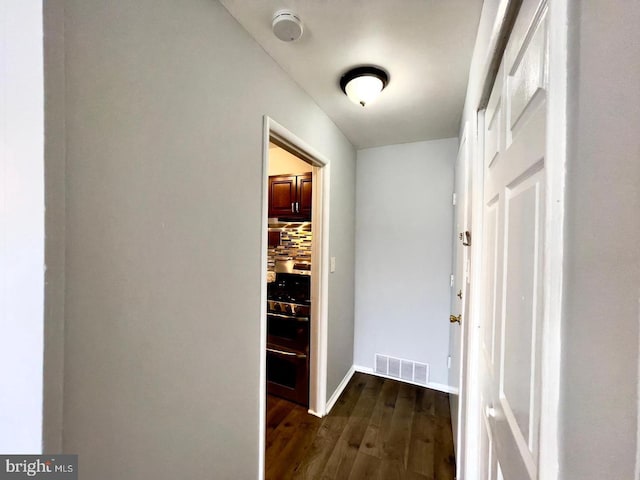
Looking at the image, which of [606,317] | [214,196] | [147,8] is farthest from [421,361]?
[147,8]

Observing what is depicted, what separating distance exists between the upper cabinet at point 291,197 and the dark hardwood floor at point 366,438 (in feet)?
5.50

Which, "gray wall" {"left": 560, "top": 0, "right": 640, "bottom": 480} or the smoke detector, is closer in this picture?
"gray wall" {"left": 560, "top": 0, "right": 640, "bottom": 480}

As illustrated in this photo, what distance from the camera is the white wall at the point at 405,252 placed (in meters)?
2.51

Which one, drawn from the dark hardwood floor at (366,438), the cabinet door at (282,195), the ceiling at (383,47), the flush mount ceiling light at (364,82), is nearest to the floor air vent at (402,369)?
the dark hardwood floor at (366,438)

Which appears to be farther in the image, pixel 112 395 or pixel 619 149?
pixel 112 395

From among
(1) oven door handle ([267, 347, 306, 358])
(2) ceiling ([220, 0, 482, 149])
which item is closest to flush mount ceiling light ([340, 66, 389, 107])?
(2) ceiling ([220, 0, 482, 149])

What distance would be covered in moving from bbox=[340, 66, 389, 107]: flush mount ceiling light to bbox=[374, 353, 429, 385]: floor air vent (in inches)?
94.0

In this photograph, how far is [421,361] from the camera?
101 inches

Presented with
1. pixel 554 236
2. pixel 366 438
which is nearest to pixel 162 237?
pixel 554 236

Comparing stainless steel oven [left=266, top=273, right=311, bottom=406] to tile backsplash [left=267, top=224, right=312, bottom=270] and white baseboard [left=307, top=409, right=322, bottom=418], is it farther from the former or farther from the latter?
tile backsplash [left=267, top=224, right=312, bottom=270]

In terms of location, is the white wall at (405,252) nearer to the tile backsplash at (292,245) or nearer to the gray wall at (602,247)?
the tile backsplash at (292,245)

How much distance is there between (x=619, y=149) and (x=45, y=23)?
1.07 m

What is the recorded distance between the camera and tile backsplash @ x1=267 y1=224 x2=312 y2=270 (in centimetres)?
273

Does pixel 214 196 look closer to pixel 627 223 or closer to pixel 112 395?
pixel 112 395
